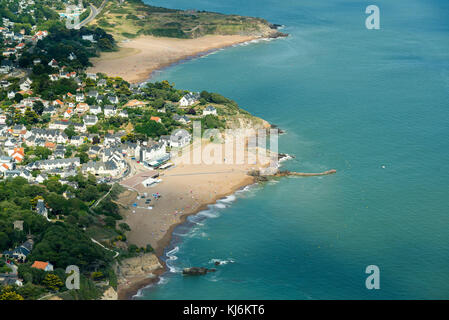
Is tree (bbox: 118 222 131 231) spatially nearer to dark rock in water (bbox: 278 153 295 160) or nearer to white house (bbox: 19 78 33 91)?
dark rock in water (bbox: 278 153 295 160)

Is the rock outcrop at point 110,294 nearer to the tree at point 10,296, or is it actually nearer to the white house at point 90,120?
the tree at point 10,296

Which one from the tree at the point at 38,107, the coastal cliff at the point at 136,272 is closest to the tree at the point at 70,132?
the tree at the point at 38,107

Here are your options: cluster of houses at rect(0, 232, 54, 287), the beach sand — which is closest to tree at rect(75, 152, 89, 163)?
cluster of houses at rect(0, 232, 54, 287)

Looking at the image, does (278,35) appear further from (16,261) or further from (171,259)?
(16,261)

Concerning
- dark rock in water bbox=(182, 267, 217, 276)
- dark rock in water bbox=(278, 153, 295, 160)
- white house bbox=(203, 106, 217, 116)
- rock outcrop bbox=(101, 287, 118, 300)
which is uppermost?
white house bbox=(203, 106, 217, 116)

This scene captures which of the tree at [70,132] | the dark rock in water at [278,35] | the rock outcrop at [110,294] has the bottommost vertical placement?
the rock outcrop at [110,294]

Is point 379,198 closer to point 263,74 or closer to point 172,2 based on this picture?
point 263,74

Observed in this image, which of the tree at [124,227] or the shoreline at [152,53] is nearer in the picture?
the tree at [124,227]
